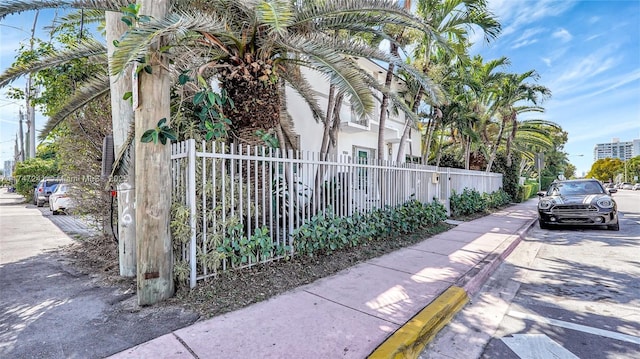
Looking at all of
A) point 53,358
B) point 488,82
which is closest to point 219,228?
point 53,358

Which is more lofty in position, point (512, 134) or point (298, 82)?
point (512, 134)

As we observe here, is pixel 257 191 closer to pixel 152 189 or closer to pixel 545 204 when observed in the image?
pixel 152 189

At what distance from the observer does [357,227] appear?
6.38m

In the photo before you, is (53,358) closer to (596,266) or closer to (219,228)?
(219,228)

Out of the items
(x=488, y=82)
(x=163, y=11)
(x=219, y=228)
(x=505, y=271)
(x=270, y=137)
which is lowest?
(x=505, y=271)

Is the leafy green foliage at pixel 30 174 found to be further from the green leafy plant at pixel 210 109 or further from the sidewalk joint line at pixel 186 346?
the sidewalk joint line at pixel 186 346

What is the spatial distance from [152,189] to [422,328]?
3546 millimetres

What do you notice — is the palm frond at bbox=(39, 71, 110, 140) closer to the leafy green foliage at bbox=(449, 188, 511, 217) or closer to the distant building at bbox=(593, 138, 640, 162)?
the leafy green foliage at bbox=(449, 188, 511, 217)

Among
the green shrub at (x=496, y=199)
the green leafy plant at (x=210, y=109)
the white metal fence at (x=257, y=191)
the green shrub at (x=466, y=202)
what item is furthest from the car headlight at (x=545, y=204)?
the green leafy plant at (x=210, y=109)

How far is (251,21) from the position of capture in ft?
15.9

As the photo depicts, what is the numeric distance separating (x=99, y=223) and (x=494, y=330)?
7283mm

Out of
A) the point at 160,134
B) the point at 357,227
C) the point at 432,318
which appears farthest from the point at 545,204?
the point at 160,134

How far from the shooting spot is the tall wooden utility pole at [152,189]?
11.9 ft

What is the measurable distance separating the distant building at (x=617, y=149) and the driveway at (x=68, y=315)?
12945 cm
